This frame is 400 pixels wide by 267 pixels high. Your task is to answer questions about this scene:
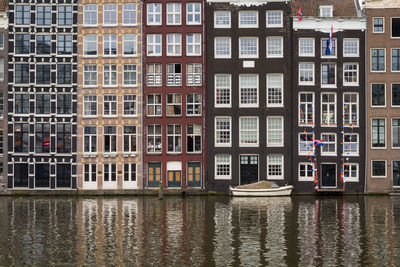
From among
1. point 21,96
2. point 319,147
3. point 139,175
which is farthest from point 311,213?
point 21,96

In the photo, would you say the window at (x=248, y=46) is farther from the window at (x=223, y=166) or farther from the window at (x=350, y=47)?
the window at (x=223, y=166)

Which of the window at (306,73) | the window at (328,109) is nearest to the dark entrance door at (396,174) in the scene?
the window at (328,109)

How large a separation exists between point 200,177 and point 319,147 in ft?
43.5

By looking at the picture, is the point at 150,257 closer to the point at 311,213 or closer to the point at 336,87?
the point at 311,213

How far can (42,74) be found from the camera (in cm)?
6206

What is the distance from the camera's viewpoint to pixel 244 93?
201 feet

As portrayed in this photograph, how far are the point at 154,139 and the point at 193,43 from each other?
1140 cm

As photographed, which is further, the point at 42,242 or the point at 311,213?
the point at 311,213

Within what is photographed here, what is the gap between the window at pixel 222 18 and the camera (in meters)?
61.6

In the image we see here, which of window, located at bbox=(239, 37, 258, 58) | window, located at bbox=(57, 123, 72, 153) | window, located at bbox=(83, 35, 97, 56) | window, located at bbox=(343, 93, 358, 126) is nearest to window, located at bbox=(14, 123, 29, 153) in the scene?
window, located at bbox=(57, 123, 72, 153)

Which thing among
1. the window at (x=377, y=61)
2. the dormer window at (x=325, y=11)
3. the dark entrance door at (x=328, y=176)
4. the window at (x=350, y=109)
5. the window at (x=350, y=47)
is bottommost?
the dark entrance door at (x=328, y=176)

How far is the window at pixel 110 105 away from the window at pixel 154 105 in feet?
12.1

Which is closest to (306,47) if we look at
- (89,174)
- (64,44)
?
(64,44)

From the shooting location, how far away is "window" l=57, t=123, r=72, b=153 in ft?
201
